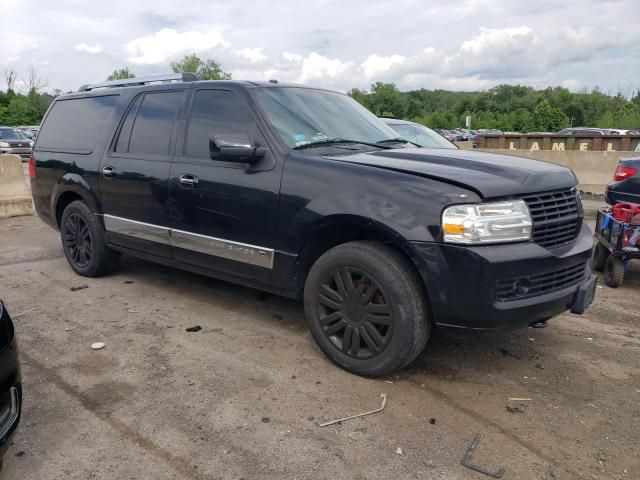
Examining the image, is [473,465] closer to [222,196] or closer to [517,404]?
[517,404]

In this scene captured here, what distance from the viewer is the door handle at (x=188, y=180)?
4.19 m

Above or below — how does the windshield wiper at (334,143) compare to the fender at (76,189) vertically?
above

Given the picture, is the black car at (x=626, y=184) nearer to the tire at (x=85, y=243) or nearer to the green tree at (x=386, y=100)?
the tire at (x=85, y=243)

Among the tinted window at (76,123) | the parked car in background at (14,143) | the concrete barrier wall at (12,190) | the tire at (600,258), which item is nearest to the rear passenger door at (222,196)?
the tinted window at (76,123)

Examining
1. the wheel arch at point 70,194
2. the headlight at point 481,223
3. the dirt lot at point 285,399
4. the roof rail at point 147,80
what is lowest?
the dirt lot at point 285,399

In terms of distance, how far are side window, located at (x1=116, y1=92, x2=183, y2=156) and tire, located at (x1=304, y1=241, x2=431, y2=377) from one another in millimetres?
1955

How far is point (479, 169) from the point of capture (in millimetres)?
3336

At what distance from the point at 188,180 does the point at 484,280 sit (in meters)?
2.42

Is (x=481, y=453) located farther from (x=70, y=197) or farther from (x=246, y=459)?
(x=70, y=197)

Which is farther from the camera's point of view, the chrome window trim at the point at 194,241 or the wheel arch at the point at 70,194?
the wheel arch at the point at 70,194

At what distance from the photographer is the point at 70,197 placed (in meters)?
5.69

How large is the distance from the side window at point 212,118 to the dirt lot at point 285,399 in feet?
4.65

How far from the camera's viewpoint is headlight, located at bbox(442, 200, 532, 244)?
117 inches

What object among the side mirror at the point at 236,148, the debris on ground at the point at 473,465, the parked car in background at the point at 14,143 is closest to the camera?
the debris on ground at the point at 473,465
